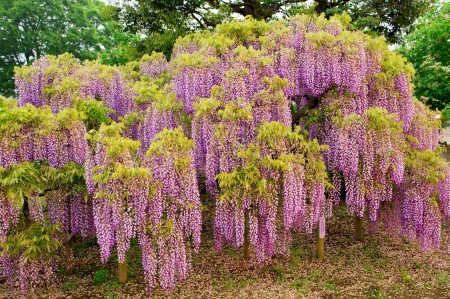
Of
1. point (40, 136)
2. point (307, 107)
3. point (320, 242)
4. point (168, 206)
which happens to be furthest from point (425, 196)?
point (40, 136)

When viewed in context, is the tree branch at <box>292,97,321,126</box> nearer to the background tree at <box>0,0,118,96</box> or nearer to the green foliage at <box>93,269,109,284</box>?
the green foliage at <box>93,269,109,284</box>

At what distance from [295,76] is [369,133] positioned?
70.2 inches

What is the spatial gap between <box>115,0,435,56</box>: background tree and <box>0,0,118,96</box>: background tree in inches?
710

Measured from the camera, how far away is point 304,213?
6879mm

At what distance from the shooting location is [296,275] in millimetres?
7375

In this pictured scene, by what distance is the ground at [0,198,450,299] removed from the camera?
6.70 m

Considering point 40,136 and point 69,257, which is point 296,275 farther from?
point 40,136

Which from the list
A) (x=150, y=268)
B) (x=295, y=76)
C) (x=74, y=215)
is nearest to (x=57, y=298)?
(x=74, y=215)

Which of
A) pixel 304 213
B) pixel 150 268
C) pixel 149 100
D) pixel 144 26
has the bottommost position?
pixel 150 268

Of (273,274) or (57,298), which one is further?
(273,274)

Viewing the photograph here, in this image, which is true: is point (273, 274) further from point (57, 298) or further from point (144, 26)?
point (144, 26)

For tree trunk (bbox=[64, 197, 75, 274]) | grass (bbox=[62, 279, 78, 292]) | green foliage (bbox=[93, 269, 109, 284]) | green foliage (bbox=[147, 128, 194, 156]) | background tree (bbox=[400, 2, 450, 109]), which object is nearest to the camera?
green foliage (bbox=[147, 128, 194, 156])

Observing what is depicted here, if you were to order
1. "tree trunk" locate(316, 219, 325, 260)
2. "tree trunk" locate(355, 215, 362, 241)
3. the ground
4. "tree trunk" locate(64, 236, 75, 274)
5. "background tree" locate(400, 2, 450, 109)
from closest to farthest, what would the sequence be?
the ground < "tree trunk" locate(64, 236, 75, 274) < "tree trunk" locate(316, 219, 325, 260) < "tree trunk" locate(355, 215, 362, 241) < "background tree" locate(400, 2, 450, 109)

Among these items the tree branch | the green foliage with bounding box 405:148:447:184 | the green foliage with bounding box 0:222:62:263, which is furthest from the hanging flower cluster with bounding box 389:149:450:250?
the green foliage with bounding box 0:222:62:263
